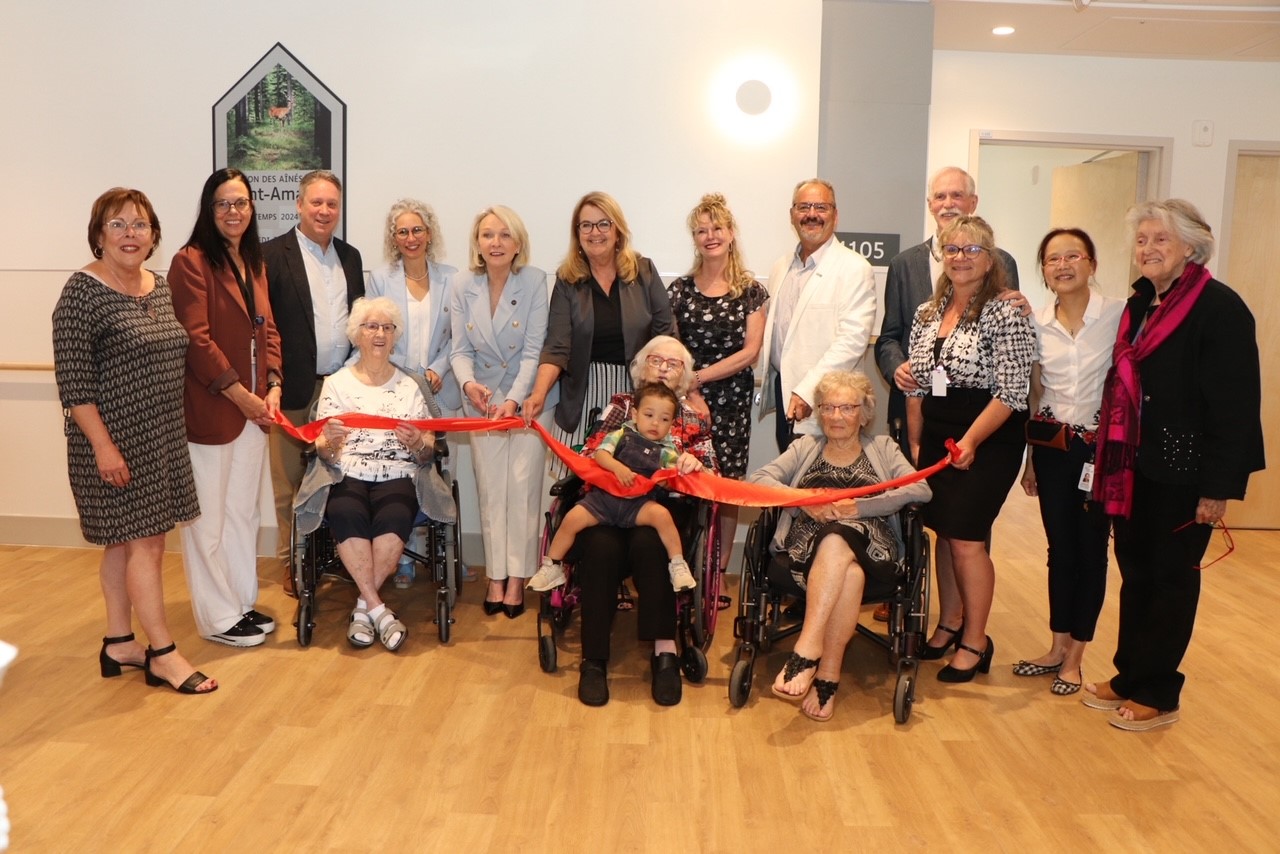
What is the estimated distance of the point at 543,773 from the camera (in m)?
2.88

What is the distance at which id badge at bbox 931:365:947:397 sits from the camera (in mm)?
3506

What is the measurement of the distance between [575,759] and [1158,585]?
186 centimetres

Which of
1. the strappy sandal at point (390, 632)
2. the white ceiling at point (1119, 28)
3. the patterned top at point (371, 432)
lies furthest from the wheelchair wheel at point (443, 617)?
the white ceiling at point (1119, 28)

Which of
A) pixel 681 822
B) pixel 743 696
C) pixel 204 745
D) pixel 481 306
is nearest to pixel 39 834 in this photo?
pixel 204 745

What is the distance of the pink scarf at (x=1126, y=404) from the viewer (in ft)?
10.1

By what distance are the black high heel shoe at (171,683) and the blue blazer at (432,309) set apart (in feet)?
4.67

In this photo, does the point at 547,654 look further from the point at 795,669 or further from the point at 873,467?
the point at 873,467

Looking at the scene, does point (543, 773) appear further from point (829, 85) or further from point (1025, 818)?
point (829, 85)

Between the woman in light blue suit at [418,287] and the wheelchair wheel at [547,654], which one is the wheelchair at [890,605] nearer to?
the wheelchair wheel at [547,654]

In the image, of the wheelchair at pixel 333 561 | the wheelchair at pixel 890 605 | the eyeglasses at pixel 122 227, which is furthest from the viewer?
the wheelchair at pixel 333 561

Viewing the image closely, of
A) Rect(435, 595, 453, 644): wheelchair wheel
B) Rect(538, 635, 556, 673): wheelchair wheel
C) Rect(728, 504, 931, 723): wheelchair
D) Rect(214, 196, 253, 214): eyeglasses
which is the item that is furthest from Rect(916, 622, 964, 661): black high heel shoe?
Rect(214, 196, 253, 214): eyeglasses

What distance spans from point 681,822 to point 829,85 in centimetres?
373

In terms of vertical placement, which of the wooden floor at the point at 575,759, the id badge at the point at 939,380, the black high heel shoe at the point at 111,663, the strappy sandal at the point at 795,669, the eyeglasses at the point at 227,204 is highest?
the eyeglasses at the point at 227,204

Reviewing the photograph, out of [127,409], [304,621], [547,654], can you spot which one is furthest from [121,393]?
[547,654]
